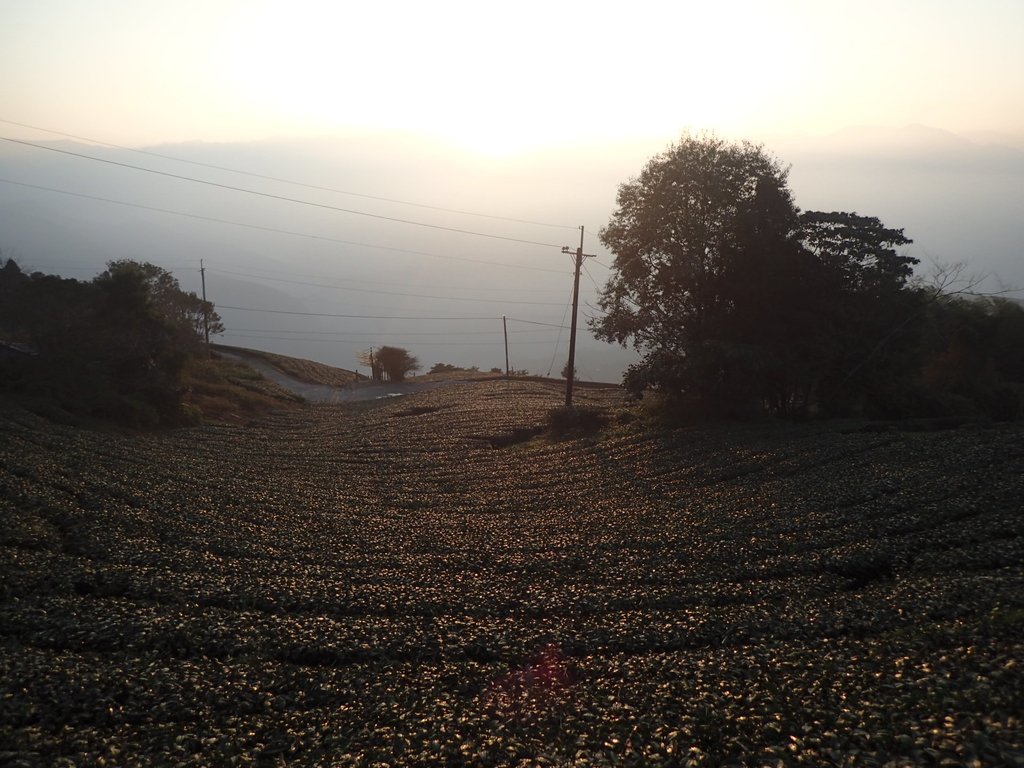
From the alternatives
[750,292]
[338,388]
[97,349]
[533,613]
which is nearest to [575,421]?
[750,292]

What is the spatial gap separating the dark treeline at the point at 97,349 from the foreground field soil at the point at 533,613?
32.0ft

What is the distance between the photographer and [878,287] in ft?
114

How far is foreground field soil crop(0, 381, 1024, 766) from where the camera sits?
393 inches

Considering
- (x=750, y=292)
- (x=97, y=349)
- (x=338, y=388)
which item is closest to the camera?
(x=750, y=292)

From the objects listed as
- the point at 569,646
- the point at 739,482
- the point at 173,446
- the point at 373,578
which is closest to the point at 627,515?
the point at 739,482

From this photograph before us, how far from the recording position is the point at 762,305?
35.9 metres

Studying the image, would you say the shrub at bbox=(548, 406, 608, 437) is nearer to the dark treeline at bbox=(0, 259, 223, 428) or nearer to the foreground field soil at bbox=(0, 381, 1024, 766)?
the foreground field soil at bbox=(0, 381, 1024, 766)

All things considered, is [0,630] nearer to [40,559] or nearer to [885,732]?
[40,559]

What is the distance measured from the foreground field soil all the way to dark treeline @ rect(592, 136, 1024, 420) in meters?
7.31

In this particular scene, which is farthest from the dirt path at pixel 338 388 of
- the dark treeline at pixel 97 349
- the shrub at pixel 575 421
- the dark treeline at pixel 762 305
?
the dark treeline at pixel 762 305

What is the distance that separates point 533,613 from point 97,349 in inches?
1323

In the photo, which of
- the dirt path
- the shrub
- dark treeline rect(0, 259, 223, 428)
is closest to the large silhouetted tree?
the shrub

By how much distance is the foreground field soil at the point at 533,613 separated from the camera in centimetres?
998

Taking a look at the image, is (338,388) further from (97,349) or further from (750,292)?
(750,292)
